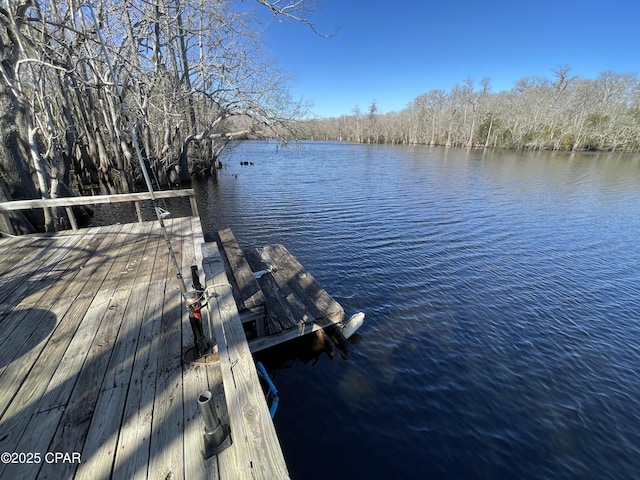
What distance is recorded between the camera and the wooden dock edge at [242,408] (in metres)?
1.48

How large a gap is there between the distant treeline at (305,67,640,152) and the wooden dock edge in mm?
39448

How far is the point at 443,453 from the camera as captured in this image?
392 cm

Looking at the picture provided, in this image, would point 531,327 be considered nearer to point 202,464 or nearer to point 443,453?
point 443,453

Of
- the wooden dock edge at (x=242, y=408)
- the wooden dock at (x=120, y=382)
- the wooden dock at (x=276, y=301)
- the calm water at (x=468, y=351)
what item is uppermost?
the wooden dock edge at (x=242, y=408)

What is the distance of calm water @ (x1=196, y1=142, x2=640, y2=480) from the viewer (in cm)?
391

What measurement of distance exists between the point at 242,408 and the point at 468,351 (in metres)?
5.47

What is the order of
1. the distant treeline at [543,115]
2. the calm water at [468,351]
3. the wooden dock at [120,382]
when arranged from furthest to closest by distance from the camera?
1. the distant treeline at [543,115]
2. the calm water at [468,351]
3. the wooden dock at [120,382]

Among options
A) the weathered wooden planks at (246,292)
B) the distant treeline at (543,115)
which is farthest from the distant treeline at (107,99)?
the distant treeline at (543,115)

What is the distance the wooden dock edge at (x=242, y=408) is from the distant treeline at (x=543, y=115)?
3945 centimetres

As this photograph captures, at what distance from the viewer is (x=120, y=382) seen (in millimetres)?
2455

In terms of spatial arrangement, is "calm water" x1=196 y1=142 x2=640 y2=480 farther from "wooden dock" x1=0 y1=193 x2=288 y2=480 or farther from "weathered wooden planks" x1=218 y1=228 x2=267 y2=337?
"wooden dock" x1=0 y1=193 x2=288 y2=480

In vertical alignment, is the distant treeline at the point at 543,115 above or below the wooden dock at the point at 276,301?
above

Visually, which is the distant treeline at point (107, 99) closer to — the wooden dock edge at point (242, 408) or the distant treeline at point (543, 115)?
the wooden dock edge at point (242, 408)

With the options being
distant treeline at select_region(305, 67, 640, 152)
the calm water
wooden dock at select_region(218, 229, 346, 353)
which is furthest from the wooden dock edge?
distant treeline at select_region(305, 67, 640, 152)
